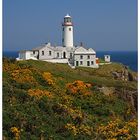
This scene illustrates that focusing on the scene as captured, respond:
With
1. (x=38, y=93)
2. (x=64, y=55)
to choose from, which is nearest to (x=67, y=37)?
(x=64, y=55)

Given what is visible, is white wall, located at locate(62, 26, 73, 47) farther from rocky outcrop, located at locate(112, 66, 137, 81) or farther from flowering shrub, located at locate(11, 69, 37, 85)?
flowering shrub, located at locate(11, 69, 37, 85)

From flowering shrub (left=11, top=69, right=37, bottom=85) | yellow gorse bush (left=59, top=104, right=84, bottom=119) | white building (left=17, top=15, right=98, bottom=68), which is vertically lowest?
yellow gorse bush (left=59, top=104, right=84, bottom=119)

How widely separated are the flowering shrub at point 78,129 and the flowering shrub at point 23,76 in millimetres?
3976

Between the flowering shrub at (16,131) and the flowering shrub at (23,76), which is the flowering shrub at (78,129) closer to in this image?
the flowering shrub at (16,131)

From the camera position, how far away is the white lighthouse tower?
34.9 m

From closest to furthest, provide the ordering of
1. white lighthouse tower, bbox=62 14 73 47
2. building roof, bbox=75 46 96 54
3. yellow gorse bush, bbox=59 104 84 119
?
yellow gorse bush, bbox=59 104 84 119, building roof, bbox=75 46 96 54, white lighthouse tower, bbox=62 14 73 47

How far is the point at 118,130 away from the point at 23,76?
532cm

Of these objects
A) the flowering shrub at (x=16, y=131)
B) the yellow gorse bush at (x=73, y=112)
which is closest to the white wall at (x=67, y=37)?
the yellow gorse bush at (x=73, y=112)

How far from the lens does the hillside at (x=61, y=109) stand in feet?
26.7

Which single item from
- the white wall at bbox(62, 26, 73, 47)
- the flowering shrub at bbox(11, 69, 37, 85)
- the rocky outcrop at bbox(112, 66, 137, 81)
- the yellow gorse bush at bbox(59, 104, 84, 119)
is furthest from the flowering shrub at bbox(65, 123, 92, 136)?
the white wall at bbox(62, 26, 73, 47)

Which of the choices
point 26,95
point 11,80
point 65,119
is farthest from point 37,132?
point 11,80

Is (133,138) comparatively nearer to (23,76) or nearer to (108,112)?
(108,112)

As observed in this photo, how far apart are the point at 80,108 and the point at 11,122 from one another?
9.84 feet

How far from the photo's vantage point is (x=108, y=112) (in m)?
10.7
